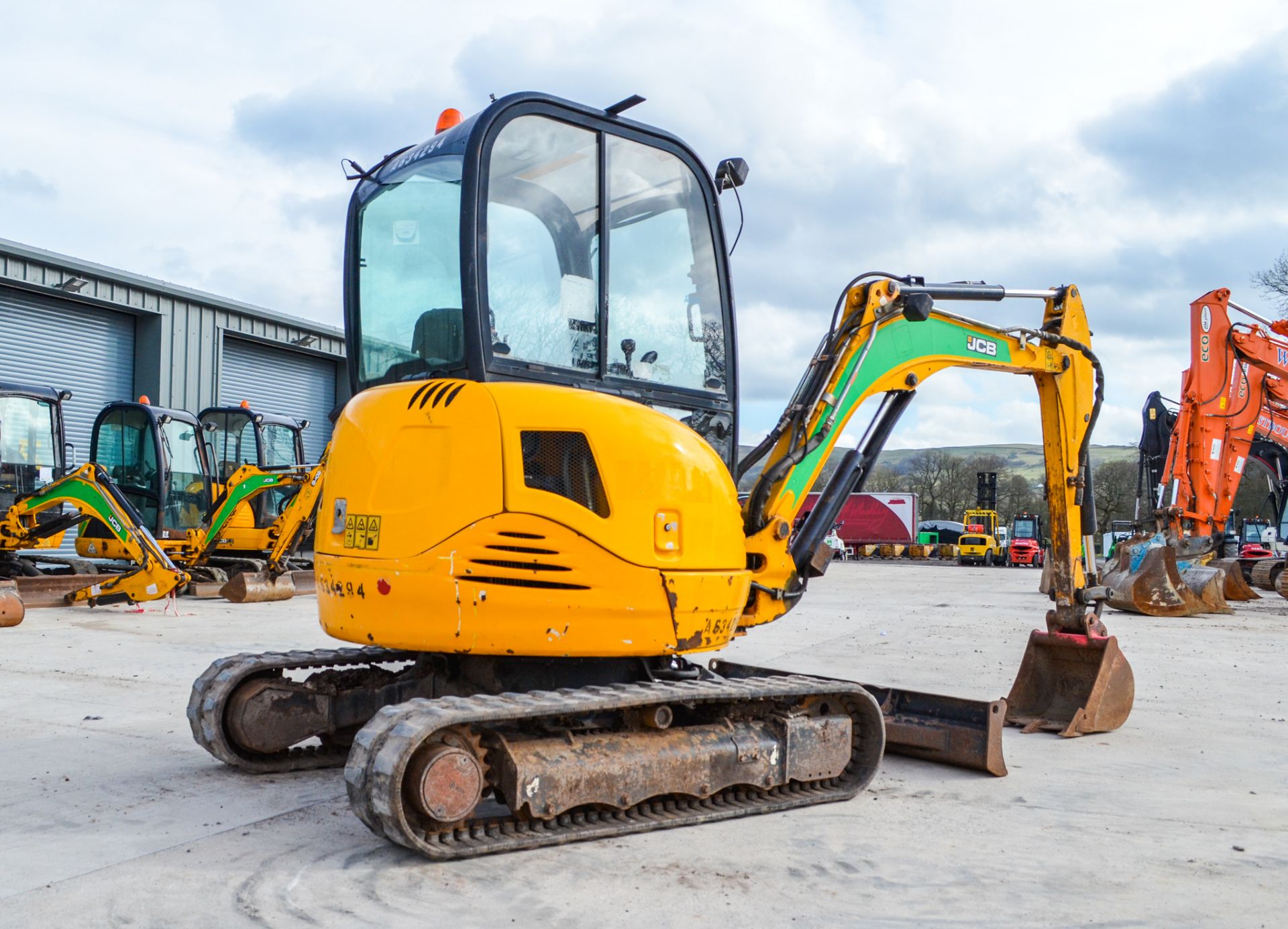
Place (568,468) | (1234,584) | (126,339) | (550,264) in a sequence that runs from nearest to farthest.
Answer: (568,468) → (550,264) → (1234,584) → (126,339)

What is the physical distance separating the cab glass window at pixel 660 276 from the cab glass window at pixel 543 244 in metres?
Result: 0.11

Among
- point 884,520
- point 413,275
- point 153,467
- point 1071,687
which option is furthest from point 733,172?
point 884,520

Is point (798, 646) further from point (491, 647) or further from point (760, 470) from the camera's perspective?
point (491, 647)

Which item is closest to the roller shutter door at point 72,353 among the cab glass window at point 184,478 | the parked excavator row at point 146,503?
the parked excavator row at point 146,503

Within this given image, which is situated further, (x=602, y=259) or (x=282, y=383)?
(x=282, y=383)

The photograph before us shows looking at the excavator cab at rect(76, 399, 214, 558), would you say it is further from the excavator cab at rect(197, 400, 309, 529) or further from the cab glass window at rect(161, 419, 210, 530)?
the excavator cab at rect(197, 400, 309, 529)

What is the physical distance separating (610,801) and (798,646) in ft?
23.5

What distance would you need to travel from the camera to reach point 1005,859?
4.16 metres

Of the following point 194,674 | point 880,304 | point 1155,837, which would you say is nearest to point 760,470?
point 880,304

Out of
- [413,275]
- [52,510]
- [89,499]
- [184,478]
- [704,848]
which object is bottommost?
[704,848]

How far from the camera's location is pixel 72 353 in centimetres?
2189

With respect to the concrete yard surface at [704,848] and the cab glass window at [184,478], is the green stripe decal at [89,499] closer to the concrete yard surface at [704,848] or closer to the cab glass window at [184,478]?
the cab glass window at [184,478]

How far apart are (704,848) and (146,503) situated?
14.9m

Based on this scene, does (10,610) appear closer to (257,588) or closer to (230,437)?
(257,588)
